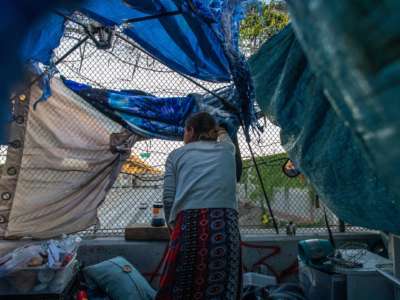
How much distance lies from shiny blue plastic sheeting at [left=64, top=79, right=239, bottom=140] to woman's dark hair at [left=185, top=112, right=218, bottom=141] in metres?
1.24

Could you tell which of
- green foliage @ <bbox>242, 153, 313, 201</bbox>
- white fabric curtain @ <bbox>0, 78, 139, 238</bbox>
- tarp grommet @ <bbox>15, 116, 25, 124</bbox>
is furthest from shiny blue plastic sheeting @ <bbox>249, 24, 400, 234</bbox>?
tarp grommet @ <bbox>15, 116, 25, 124</bbox>

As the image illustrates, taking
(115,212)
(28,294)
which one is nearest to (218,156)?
(28,294)

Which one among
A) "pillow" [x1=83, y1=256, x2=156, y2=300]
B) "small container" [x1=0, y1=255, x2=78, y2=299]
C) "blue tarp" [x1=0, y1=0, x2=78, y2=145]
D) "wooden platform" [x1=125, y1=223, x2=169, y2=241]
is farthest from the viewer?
"wooden platform" [x1=125, y1=223, x2=169, y2=241]

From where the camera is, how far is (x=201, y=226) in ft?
7.50

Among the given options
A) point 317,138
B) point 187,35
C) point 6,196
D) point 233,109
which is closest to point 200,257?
point 317,138

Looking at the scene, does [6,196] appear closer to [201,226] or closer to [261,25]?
[201,226]

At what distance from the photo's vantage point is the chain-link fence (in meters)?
4.08

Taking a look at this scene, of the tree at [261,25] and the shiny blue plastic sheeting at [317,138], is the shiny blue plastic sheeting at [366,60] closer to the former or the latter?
the shiny blue plastic sheeting at [317,138]

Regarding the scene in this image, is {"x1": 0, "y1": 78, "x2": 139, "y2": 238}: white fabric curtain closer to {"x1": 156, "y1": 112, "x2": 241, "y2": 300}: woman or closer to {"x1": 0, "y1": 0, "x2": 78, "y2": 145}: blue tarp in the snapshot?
{"x1": 156, "y1": 112, "x2": 241, "y2": 300}: woman

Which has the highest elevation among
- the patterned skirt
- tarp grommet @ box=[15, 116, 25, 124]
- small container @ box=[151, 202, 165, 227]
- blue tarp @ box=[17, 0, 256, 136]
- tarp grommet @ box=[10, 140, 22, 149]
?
blue tarp @ box=[17, 0, 256, 136]

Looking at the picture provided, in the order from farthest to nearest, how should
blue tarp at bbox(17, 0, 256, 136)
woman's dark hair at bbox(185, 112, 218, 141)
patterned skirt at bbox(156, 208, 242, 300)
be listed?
blue tarp at bbox(17, 0, 256, 136), woman's dark hair at bbox(185, 112, 218, 141), patterned skirt at bbox(156, 208, 242, 300)

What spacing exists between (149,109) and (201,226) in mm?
1852

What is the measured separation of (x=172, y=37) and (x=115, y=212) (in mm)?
2109

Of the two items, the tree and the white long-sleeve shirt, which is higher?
the tree
